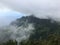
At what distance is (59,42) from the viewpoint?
176375 millimetres

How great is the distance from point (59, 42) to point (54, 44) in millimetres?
5838

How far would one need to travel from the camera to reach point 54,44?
17350cm
